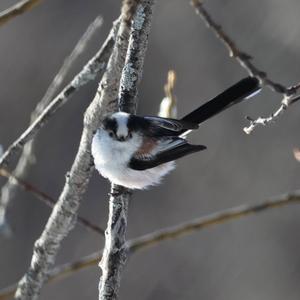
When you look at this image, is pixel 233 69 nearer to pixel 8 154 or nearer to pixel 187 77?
pixel 187 77

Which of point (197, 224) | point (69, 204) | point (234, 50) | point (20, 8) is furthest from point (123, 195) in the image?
point (234, 50)

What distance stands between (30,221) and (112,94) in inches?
184

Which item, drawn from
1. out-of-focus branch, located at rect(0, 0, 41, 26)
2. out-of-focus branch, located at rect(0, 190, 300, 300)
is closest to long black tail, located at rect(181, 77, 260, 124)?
out-of-focus branch, located at rect(0, 190, 300, 300)

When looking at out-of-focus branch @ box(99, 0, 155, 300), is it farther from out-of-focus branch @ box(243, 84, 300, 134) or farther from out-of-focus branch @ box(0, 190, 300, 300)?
out-of-focus branch @ box(243, 84, 300, 134)

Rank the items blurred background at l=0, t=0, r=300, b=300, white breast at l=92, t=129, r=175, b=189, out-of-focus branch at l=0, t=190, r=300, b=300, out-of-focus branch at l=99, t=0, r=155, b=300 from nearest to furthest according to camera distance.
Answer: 1. out-of-focus branch at l=0, t=190, r=300, b=300
2. out-of-focus branch at l=99, t=0, r=155, b=300
3. white breast at l=92, t=129, r=175, b=189
4. blurred background at l=0, t=0, r=300, b=300

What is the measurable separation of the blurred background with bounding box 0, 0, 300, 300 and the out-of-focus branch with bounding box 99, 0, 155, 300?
4.18 m

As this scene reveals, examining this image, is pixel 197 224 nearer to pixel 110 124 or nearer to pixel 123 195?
pixel 123 195

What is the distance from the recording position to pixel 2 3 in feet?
23.8

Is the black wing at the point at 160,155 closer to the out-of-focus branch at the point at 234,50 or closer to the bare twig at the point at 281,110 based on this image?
the bare twig at the point at 281,110

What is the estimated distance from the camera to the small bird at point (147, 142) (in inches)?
97.1

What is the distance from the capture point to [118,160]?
8.25 feet

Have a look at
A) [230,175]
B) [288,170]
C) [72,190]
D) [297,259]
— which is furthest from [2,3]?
[72,190]

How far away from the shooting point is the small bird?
8.09 ft

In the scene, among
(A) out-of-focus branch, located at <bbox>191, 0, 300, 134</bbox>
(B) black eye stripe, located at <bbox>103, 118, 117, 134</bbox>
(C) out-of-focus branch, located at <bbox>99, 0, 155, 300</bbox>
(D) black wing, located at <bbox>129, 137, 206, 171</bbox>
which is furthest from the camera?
(D) black wing, located at <bbox>129, 137, 206, 171</bbox>
